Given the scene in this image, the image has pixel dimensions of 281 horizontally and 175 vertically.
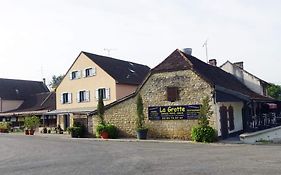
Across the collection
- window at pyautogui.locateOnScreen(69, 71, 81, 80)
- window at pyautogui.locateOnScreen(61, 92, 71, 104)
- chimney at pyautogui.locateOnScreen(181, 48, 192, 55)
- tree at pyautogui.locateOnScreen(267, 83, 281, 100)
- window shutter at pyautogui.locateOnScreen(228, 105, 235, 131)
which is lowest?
window shutter at pyautogui.locateOnScreen(228, 105, 235, 131)

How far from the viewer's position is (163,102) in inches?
987

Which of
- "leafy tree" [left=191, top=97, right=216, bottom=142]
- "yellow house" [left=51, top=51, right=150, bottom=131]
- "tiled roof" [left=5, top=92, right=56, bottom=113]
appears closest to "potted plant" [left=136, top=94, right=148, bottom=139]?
"leafy tree" [left=191, top=97, right=216, bottom=142]

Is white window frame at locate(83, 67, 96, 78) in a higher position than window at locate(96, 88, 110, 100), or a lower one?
higher

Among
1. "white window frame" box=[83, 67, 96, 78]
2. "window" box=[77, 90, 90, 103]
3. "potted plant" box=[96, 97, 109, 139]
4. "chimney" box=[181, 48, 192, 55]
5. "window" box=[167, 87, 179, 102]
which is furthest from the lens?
"window" box=[77, 90, 90, 103]

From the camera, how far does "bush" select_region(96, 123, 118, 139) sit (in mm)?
26562

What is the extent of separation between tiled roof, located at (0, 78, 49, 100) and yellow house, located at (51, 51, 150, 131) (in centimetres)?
1543

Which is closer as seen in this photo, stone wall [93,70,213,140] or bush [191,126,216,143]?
bush [191,126,216,143]

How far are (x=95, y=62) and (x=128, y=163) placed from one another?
25.3 meters

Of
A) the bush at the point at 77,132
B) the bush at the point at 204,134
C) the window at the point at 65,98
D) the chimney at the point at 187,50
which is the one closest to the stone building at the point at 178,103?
the bush at the point at 204,134

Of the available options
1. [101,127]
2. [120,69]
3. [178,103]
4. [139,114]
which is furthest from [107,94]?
[178,103]

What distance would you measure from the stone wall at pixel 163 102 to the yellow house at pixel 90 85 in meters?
7.62

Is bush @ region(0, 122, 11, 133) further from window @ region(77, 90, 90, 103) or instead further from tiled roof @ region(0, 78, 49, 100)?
tiled roof @ region(0, 78, 49, 100)

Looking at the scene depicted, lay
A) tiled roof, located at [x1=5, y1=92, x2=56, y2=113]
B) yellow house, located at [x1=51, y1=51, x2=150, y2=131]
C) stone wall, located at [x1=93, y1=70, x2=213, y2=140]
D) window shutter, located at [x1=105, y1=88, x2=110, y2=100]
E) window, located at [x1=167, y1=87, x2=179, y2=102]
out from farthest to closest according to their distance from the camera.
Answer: tiled roof, located at [x1=5, y1=92, x2=56, y2=113] → yellow house, located at [x1=51, y1=51, x2=150, y2=131] → window shutter, located at [x1=105, y1=88, x2=110, y2=100] → window, located at [x1=167, y1=87, x2=179, y2=102] → stone wall, located at [x1=93, y1=70, x2=213, y2=140]

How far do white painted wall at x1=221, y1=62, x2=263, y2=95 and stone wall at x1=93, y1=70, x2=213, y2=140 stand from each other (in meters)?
13.2
